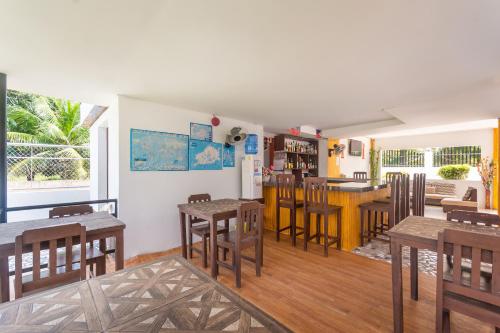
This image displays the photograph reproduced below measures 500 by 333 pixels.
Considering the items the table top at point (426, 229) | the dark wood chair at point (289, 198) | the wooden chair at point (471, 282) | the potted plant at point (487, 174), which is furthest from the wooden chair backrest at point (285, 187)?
the potted plant at point (487, 174)

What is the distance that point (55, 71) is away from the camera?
7.53ft

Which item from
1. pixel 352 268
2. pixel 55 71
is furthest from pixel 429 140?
pixel 55 71

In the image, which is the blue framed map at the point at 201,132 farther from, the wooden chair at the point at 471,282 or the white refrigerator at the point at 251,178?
the wooden chair at the point at 471,282

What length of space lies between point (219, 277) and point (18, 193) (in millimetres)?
4998

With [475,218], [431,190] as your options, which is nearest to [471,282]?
[475,218]

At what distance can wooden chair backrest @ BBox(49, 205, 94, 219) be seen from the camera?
233cm

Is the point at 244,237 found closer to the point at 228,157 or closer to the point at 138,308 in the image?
the point at 138,308

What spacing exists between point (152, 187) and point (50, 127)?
19.1ft

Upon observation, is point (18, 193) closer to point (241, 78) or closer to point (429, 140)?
point (241, 78)

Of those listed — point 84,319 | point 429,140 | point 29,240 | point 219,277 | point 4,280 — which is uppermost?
point 429,140

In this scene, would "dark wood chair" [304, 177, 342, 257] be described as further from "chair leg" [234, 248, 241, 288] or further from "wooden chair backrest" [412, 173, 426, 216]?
"wooden chair backrest" [412, 173, 426, 216]

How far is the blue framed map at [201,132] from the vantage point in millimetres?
3791

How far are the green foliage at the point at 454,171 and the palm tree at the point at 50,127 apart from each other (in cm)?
1059

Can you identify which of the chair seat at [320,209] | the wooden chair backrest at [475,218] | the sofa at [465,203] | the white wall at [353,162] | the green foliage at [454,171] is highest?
the white wall at [353,162]
